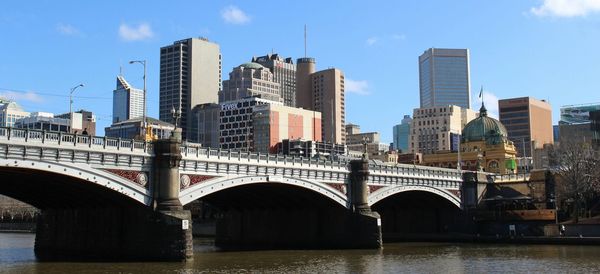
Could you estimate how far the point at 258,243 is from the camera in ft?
257

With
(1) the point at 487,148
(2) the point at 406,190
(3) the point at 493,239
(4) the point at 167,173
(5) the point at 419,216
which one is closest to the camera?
(4) the point at 167,173

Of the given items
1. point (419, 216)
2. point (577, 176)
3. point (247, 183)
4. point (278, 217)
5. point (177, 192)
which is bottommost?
point (419, 216)

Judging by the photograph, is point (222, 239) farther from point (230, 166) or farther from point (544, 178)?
point (544, 178)

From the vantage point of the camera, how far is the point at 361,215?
71.2 m

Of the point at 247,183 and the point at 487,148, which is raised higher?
the point at 487,148

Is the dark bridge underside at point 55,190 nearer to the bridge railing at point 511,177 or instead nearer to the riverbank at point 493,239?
the riverbank at point 493,239

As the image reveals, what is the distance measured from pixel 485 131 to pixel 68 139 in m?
95.7

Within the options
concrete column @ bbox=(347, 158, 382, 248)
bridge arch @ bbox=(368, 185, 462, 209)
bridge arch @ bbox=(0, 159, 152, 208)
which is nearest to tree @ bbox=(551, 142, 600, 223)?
bridge arch @ bbox=(368, 185, 462, 209)

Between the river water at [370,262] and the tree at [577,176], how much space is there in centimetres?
1447

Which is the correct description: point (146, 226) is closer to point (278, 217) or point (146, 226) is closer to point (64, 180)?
point (64, 180)

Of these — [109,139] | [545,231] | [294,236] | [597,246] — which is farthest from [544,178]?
[109,139]

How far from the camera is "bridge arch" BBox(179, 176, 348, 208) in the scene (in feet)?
183

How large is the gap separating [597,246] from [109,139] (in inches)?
1843

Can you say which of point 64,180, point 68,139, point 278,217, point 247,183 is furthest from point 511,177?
point 68,139
